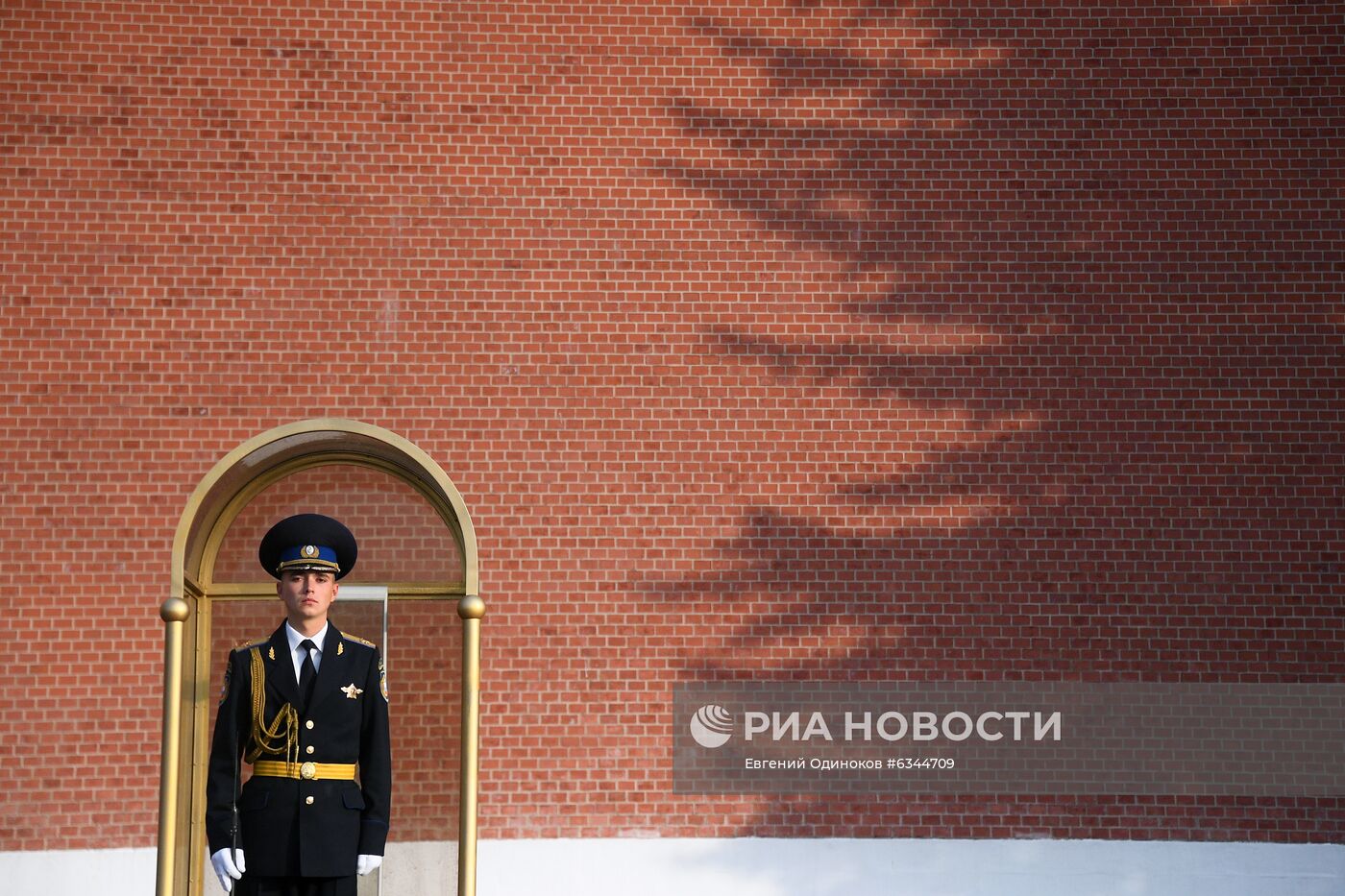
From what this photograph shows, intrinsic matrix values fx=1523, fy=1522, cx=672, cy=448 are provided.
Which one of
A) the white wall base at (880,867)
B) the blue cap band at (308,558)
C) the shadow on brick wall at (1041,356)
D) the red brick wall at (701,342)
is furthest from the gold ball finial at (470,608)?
the white wall base at (880,867)

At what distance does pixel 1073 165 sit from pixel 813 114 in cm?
137

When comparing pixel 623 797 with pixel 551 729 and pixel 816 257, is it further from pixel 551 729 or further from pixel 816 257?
pixel 816 257

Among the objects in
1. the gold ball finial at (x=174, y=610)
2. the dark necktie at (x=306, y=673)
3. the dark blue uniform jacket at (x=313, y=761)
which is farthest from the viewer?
the gold ball finial at (x=174, y=610)

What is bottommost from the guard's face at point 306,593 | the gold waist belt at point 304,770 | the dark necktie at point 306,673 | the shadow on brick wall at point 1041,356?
the gold waist belt at point 304,770

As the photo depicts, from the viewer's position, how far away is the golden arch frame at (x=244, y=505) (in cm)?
589

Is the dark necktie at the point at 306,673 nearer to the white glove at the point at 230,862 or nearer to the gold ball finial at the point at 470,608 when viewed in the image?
the white glove at the point at 230,862

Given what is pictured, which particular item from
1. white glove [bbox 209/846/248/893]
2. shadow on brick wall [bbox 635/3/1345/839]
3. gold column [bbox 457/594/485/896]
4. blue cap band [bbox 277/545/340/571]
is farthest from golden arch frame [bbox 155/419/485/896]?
shadow on brick wall [bbox 635/3/1345/839]

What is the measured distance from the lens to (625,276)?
770 cm

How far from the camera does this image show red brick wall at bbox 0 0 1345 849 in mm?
7387

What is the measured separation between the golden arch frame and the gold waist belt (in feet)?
3.41

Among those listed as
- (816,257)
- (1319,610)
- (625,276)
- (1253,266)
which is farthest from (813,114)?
(1319,610)

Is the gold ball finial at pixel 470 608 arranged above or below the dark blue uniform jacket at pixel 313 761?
above

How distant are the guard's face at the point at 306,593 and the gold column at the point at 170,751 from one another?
3.64 ft

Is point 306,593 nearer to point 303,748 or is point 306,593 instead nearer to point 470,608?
point 303,748
